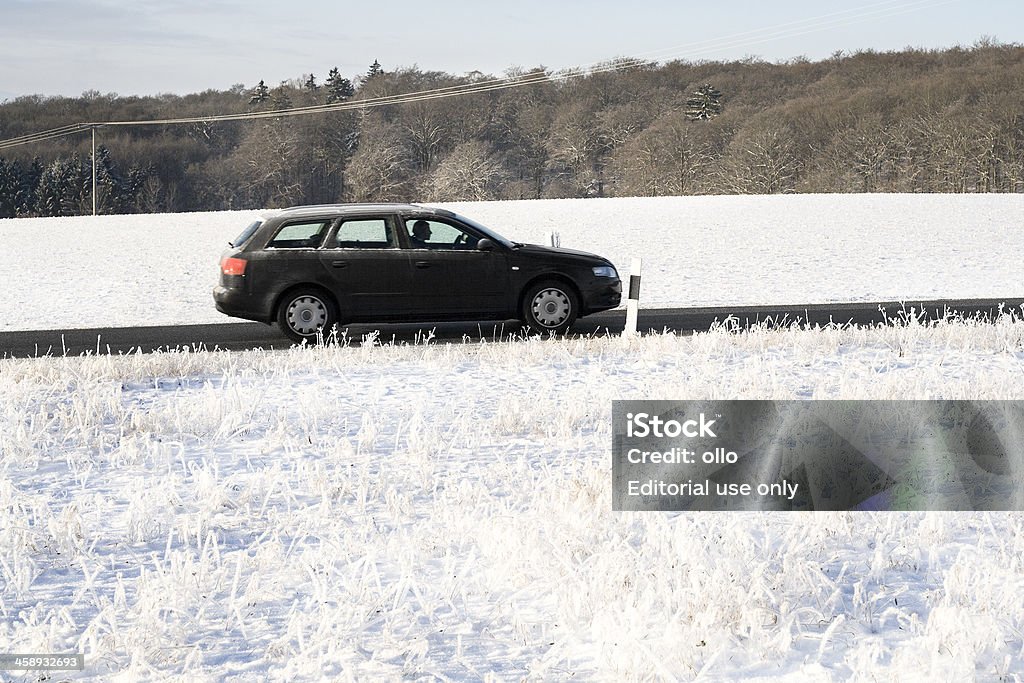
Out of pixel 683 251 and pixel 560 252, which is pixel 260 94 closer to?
pixel 683 251

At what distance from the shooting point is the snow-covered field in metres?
4.12

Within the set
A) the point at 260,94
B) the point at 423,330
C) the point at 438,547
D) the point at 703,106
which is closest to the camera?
the point at 438,547

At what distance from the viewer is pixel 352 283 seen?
13406 millimetres

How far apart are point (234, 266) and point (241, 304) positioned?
1.50 feet

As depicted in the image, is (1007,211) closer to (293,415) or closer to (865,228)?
(865,228)

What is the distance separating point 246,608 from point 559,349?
757 cm

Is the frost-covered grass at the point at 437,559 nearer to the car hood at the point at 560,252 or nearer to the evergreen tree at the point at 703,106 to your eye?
the car hood at the point at 560,252

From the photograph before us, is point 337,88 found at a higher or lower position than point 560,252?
higher

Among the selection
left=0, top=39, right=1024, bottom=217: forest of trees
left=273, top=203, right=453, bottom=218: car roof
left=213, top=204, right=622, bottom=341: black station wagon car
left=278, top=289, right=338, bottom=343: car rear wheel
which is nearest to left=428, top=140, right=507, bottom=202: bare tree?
left=0, top=39, right=1024, bottom=217: forest of trees

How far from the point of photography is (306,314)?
13.4m

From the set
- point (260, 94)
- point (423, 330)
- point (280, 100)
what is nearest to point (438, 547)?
point (423, 330)

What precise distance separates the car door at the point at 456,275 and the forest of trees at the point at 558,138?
63373 millimetres

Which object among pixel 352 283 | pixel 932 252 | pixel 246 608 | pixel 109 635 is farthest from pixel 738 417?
pixel 932 252

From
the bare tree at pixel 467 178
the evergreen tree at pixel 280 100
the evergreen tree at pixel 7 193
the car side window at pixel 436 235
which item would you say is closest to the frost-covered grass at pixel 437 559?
the car side window at pixel 436 235
